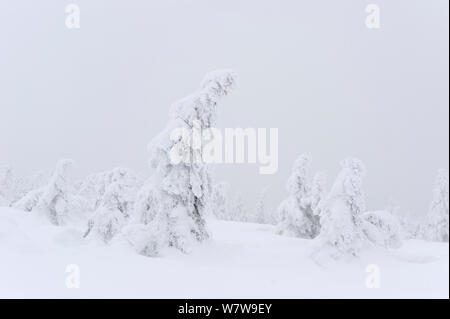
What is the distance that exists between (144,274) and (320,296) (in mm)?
4547

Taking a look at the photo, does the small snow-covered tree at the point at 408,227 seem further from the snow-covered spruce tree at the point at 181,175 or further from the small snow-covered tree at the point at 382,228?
the snow-covered spruce tree at the point at 181,175

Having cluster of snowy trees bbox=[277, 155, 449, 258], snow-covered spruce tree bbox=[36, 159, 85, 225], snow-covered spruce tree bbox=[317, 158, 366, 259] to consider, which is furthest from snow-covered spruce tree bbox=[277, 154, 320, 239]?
snow-covered spruce tree bbox=[36, 159, 85, 225]

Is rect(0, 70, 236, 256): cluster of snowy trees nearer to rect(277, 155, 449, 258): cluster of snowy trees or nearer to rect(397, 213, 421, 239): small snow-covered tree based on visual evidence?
rect(277, 155, 449, 258): cluster of snowy trees

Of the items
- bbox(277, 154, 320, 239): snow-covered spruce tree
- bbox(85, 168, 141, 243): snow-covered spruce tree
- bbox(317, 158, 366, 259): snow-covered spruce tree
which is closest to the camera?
bbox(317, 158, 366, 259): snow-covered spruce tree

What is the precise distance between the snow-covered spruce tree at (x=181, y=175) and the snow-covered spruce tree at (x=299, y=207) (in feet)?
53.0

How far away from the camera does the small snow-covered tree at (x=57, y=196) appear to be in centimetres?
2722

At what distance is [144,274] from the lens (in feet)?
32.3

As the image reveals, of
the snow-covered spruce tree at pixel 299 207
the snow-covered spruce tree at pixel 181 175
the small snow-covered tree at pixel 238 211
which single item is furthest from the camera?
the small snow-covered tree at pixel 238 211

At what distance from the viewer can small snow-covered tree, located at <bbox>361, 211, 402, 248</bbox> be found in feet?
56.6

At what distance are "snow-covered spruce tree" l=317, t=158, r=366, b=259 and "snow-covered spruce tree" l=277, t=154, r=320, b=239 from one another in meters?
14.2

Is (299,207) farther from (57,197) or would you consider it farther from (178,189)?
(57,197)

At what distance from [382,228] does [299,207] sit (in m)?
14.2

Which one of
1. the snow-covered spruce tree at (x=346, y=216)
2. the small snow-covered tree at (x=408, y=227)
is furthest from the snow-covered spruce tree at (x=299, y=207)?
the snow-covered spruce tree at (x=346, y=216)

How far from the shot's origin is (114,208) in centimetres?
2189
